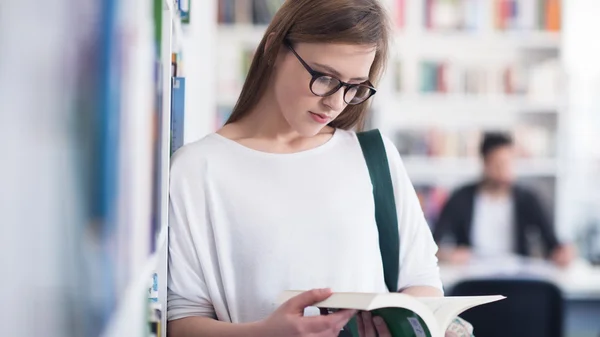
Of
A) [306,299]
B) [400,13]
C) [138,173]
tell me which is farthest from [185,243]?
[400,13]

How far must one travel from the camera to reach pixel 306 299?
0.97m

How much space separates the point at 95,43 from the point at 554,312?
243cm

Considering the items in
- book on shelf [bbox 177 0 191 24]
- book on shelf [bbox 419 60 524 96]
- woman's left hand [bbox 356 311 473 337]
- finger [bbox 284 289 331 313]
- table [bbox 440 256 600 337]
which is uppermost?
book on shelf [bbox 177 0 191 24]

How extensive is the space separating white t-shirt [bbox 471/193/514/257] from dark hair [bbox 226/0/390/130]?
2.95m

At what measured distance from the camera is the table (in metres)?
3.70

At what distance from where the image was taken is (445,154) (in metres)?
4.83

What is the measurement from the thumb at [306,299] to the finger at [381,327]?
115 millimetres

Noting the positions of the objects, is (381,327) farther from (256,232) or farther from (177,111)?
(177,111)

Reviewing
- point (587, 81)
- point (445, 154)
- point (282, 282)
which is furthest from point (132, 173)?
point (587, 81)

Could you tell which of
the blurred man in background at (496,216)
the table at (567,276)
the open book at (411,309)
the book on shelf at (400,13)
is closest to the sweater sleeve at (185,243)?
the open book at (411,309)

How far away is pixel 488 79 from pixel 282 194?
150 inches

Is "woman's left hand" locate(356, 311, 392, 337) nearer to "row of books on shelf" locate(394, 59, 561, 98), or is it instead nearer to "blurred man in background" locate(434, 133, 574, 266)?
"blurred man in background" locate(434, 133, 574, 266)

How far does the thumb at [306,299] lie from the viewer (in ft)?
3.13

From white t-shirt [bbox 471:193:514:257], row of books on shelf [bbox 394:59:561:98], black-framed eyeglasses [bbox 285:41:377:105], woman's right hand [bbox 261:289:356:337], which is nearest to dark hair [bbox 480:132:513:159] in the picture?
white t-shirt [bbox 471:193:514:257]
